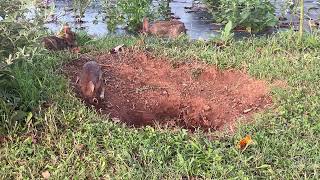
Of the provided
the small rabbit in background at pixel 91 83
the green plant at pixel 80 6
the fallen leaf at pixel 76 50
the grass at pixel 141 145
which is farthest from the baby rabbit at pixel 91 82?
Answer: the green plant at pixel 80 6

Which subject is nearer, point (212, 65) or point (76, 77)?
point (76, 77)

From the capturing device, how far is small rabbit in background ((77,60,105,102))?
Result: 12.4 feet

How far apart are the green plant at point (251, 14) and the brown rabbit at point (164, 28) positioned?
56 cm

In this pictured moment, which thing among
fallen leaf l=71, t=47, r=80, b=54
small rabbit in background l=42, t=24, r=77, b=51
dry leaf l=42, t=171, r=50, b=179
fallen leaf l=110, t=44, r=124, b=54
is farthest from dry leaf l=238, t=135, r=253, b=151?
small rabbit in background l=42, t=24, r=77, b=51

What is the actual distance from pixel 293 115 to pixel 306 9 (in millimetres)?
3525

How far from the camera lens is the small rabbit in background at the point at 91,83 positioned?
3.78 m

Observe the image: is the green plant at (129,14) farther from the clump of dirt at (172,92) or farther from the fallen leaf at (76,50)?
the clump of dirt at (172,92)

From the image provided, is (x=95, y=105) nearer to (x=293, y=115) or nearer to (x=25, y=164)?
(x=25, y=164)

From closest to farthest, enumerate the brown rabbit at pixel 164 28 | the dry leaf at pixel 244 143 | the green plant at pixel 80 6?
1. the dry leaf at pixel 244 143
2. the brown rabbit at pixel 164 28
3. the green plant at pixel 80 6

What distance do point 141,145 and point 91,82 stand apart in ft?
2.51

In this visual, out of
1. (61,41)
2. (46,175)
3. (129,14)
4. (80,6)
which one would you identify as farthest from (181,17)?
(46,175)

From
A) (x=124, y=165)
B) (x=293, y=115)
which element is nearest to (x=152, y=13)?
(x=293, y=115)

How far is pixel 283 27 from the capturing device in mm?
6180

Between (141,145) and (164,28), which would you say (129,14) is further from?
(141,145)
